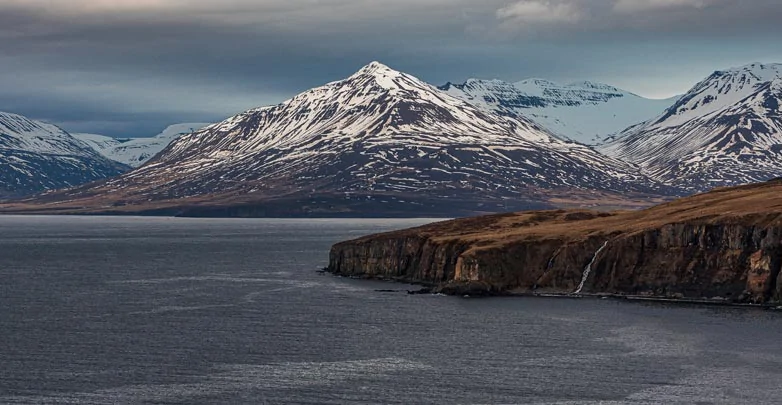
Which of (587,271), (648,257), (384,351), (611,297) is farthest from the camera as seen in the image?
(587,271)

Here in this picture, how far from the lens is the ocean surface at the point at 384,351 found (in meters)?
102

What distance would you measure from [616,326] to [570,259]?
40604mm

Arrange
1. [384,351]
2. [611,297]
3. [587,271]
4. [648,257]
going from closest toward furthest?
[384,351] → [611,297] → [648,257] → [587,271]

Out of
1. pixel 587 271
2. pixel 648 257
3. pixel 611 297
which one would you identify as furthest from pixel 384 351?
pixel 648 257

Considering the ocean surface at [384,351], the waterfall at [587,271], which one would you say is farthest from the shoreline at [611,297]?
the ocean surface at [384,351]

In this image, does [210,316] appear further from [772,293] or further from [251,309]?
[772,293]

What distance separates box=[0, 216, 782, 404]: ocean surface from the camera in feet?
333

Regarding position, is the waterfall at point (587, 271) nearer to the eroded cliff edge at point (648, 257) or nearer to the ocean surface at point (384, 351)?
the eroded cliff edge at point (648, 257)

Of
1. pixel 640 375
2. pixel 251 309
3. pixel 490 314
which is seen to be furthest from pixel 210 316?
pixel 640 375

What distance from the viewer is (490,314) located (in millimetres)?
157125

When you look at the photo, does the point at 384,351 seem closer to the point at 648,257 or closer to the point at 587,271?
the point at 587,271

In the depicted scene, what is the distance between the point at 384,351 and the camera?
126 meters

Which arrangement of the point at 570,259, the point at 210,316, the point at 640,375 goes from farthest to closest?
the point at 570,259, the point at 210,316, the point at 640,375

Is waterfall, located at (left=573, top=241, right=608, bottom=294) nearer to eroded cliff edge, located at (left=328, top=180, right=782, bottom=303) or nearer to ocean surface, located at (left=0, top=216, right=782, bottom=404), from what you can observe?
eroded cliff edge, located at (left=328, top=180, right=782, bottom=303)
